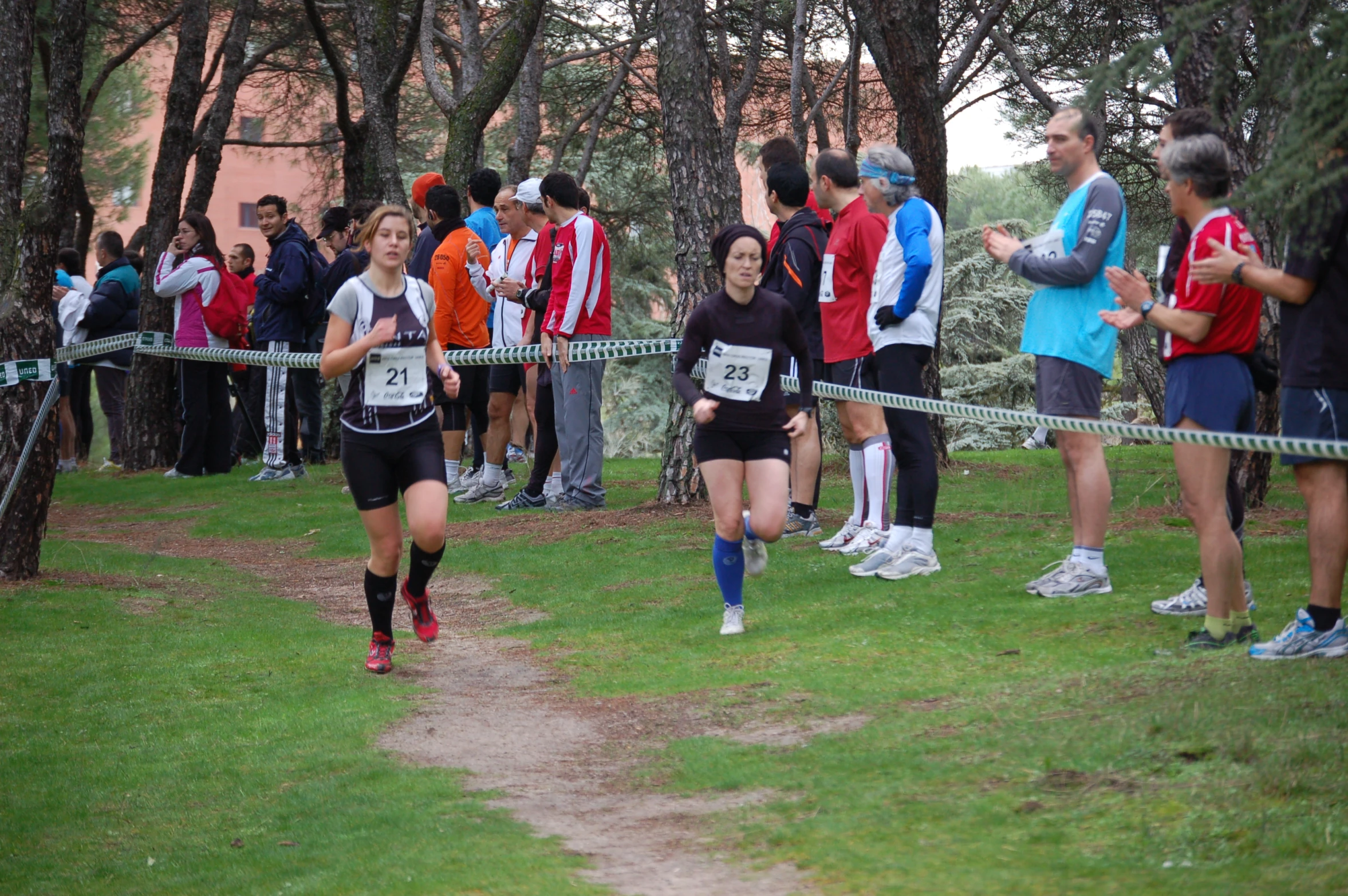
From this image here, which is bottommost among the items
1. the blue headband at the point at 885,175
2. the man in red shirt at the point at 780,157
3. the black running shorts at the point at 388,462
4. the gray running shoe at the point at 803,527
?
the gray running shoe at the point at 803,527

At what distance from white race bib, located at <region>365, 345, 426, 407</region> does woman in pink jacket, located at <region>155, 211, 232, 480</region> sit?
849 centimetres

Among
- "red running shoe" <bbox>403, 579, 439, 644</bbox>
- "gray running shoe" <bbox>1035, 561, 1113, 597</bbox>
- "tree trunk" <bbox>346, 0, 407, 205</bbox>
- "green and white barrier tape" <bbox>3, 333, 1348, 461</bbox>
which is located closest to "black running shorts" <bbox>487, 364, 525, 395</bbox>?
"green and white barrier tape" <bbox>3, 333, 1348, 461</bbox>

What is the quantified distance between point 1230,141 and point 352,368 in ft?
21.1

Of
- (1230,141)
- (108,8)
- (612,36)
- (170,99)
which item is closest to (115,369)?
(170,99)

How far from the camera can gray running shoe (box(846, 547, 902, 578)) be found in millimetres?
8219

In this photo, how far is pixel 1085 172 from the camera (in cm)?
712

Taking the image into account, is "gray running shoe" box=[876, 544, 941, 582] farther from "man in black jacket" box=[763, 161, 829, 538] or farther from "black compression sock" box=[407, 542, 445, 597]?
"black compression sock" box=[407, 542, 445, 597]

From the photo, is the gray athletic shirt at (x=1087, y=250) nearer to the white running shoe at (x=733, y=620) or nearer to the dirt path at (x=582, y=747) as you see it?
the white running shoe at (x=733, y=620)

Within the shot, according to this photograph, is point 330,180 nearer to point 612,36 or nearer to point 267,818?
Result: point 612,36

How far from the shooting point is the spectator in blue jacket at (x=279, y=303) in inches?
581

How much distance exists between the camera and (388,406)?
6816 millimetres

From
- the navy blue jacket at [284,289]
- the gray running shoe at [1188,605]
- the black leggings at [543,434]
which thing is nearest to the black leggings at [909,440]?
the gray running shoe at [1188,605]

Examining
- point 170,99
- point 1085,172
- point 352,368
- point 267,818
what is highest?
point 170,99

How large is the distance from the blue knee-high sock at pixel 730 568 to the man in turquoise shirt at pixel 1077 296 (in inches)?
65.7
